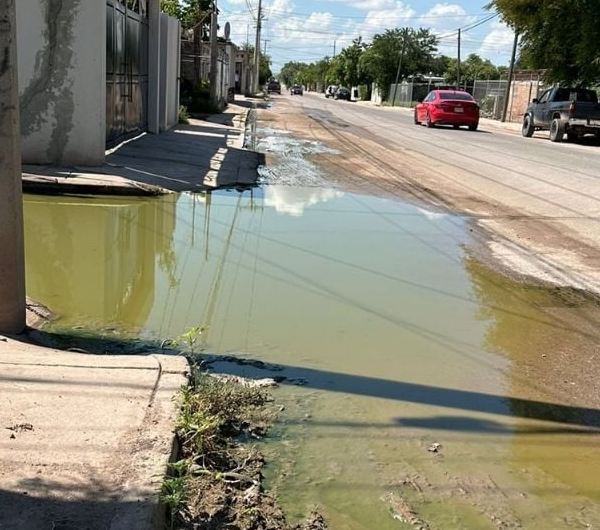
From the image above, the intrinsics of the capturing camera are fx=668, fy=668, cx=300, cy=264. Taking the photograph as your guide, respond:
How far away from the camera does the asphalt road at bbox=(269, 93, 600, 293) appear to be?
7.59m

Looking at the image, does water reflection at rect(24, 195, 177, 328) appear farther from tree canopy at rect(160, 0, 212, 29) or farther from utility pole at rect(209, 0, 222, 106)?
tree canopy at rect(160, 0, 212, 29)

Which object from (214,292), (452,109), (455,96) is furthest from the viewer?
(455,96)

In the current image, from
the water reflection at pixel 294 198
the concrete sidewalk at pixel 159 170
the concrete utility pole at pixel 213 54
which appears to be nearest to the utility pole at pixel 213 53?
the concrete utility pole at pixel 213 54

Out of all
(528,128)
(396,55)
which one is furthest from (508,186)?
(396,55)

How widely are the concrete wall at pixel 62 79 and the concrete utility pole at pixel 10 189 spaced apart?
659 centimetres

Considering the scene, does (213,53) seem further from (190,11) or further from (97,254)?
(97,254)

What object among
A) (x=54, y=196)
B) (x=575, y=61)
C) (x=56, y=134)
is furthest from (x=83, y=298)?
(x=575, y=61)

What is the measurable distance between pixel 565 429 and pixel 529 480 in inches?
25.9

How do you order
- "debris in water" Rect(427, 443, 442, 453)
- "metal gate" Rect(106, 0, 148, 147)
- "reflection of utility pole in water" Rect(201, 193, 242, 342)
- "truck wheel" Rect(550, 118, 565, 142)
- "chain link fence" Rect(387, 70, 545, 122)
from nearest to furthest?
1. "debris in water" Rect(427, 443, 442, 453)
2. "reflection of utility pole in water" Rect(201, 193, 242, 342)
3. "metal gate" Rect(106, 0, 148, 147)
4. "truck wheel" Rect(550, 118, 565, 142)
5. "chain link fence" Rect(387, 70, 545, 122)

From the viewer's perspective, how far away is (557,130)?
2450cm

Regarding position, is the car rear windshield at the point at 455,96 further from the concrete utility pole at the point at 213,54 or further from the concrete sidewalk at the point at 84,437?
the concrete sidewalk at the point at 84,437

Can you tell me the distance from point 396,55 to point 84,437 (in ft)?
257

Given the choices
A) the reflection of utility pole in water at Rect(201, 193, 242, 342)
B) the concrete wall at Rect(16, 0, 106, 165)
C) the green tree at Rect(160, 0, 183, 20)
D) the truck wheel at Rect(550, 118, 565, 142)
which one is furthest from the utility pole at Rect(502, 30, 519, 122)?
the reflection of utility pole in water at Rect(201, 193, 242, 342)

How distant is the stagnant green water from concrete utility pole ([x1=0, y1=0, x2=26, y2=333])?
609 millimetres
